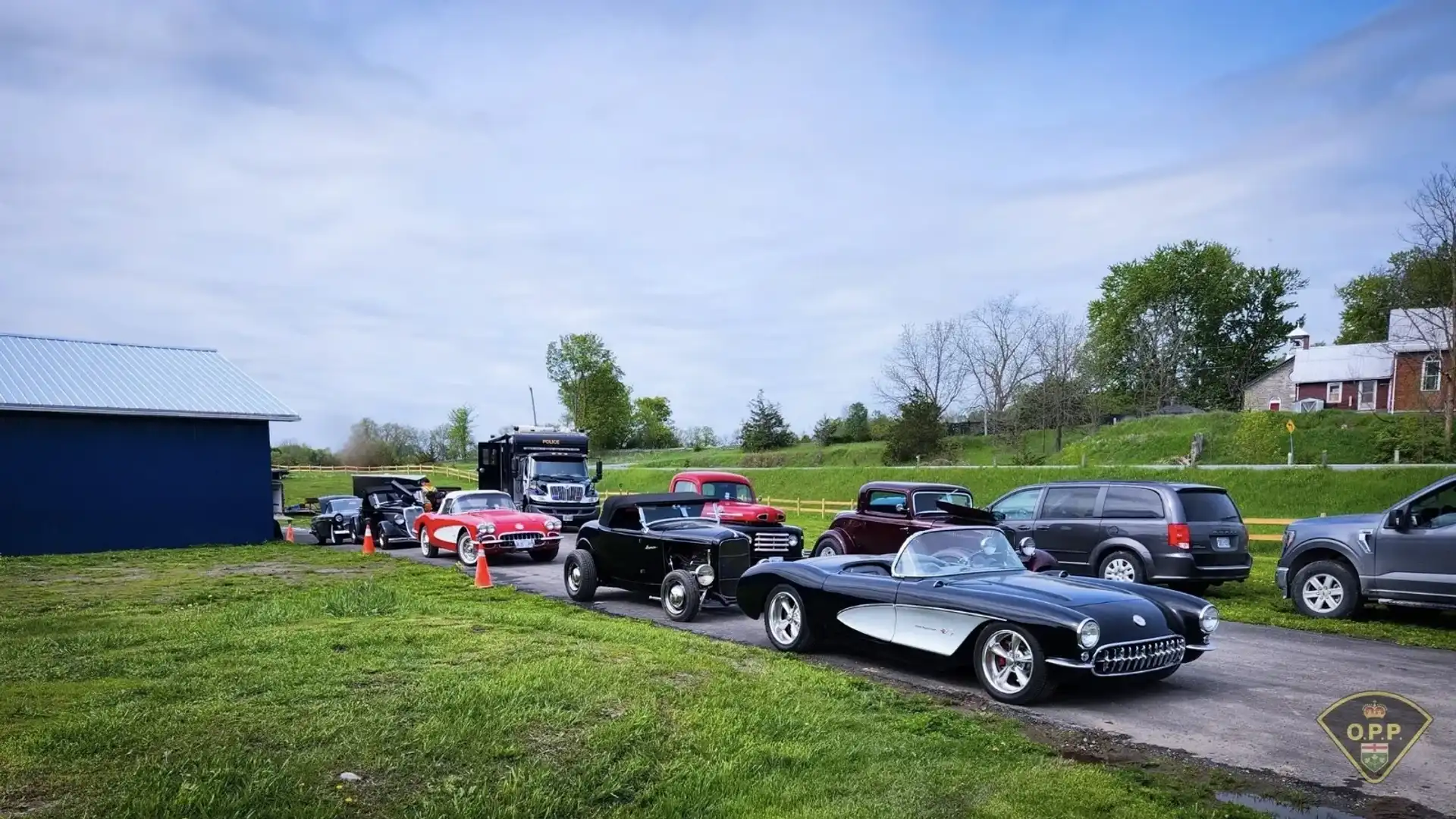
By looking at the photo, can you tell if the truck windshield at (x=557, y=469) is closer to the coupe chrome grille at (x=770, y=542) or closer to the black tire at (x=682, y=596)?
the coupe chrome grille at (x=770, y=542)

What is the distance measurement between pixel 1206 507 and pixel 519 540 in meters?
11.9

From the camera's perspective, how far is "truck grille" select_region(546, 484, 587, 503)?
25156 mm

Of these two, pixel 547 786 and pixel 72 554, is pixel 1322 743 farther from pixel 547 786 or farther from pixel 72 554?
pixel 72 554

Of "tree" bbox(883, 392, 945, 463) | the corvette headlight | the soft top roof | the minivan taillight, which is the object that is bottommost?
the corvette headlight

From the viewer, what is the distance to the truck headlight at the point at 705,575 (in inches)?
436

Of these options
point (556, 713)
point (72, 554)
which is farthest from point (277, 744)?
point (72, 554)

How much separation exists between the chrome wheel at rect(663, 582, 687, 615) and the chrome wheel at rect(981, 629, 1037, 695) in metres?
4.50

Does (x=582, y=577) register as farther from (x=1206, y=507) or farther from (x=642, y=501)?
(x=1206, y=507)

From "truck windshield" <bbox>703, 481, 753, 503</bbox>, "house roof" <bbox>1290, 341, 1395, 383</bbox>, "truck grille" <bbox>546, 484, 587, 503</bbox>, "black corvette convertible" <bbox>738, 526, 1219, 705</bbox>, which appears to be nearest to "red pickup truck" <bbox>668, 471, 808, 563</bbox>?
"truck windshield" <bbox>703, 481, 753, 503</bbox>

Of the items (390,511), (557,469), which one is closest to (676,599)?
(390,511)

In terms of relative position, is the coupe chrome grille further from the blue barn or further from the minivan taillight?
the blue barn

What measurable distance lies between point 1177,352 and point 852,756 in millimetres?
72039

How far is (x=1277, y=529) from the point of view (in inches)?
918

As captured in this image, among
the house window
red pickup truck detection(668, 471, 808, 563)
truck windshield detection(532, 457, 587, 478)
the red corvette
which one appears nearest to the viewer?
the red corvette
